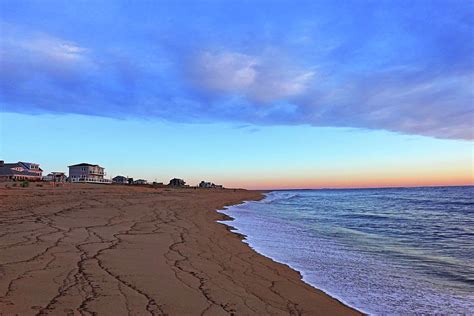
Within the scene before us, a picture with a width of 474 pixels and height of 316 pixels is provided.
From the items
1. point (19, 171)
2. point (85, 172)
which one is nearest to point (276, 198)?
point (19, 171)

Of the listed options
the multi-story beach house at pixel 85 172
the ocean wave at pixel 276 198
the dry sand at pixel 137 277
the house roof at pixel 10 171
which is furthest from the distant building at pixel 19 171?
the dry sand at pixel 137 277

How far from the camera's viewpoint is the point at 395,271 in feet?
28.7

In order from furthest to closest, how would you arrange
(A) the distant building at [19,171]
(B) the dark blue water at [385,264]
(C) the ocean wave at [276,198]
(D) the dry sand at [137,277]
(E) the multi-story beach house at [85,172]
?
1. (E) the multi-story beach house at [85,172]
2. (A) the distant building at [19,171]
3. (C) the ocean wave at [276,198]
4. (B) the dark blue water at [385,264]
5. (D) the dry sand at [137,277]

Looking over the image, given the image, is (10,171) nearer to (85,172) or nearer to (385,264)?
(85,172)

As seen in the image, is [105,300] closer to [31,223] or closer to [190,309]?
[190,309]

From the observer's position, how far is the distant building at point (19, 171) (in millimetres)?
68756

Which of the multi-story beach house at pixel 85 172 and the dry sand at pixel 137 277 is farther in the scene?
the multi-story beach house at pixel 85 172

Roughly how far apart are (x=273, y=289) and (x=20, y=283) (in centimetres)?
397

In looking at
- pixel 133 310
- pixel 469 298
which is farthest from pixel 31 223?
pixel 469 298

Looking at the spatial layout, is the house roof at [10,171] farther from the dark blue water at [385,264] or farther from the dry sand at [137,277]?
the dry sand at [137,277]

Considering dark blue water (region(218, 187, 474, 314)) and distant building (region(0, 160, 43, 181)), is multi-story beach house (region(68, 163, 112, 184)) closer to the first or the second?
distant building (region(0, 160, 43, 181))

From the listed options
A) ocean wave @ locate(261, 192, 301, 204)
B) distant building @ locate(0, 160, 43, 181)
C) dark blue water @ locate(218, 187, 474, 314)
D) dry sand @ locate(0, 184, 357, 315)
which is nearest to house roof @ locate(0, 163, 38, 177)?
distant building @ locate(0, 160, 43, 181)

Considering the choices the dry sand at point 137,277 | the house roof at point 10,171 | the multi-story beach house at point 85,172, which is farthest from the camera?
the multi-story beach house at point 85,172

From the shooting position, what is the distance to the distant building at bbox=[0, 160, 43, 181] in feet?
226
